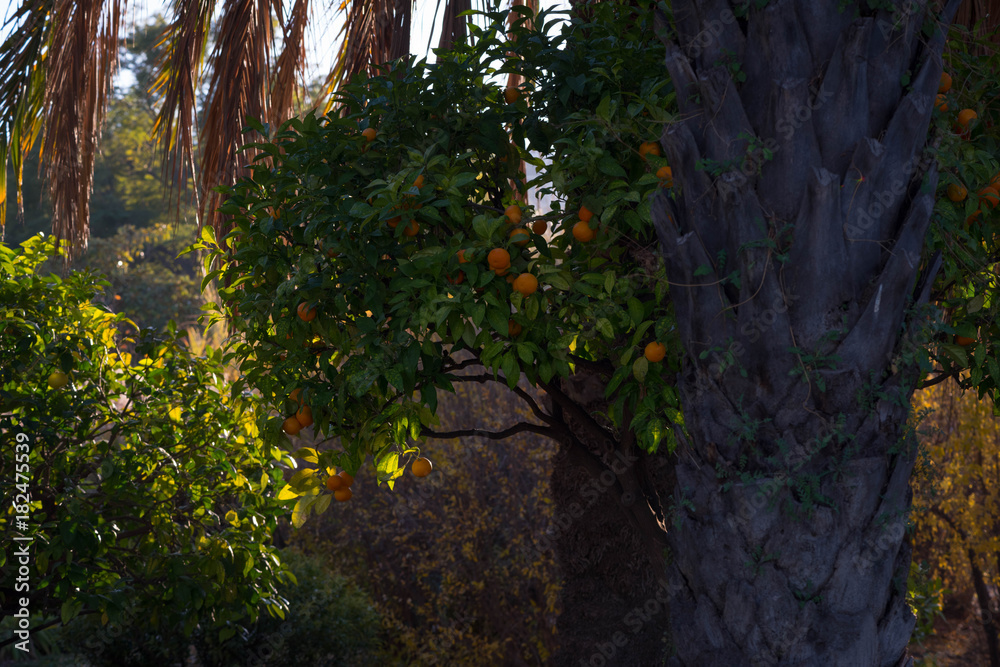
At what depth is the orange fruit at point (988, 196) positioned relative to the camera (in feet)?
7.82

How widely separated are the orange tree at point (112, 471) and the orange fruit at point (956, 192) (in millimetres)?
2882

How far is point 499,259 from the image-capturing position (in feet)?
7.22

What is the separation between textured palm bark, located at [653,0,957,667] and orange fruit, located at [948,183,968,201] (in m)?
0.16

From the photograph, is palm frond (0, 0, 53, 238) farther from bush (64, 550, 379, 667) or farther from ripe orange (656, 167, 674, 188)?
ripe orange (656, 167, 674, 188)

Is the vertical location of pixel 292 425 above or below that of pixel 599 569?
above

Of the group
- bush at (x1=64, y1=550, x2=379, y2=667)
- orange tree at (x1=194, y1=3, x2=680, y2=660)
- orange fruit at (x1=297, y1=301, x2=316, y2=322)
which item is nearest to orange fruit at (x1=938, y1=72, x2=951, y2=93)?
orange tree at (x1=194, y1=3, x2=680, y2=660)

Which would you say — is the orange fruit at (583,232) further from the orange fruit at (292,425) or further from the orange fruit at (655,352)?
the orange fruit at (292,425)

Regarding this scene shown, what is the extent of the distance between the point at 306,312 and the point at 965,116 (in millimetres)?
2240

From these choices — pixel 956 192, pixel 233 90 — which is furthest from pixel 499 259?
pixel 233 90

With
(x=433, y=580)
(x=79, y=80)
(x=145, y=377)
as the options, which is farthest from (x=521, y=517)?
(x=79, y=80)

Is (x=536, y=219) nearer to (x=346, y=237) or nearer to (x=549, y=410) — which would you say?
(x=346, y=237)

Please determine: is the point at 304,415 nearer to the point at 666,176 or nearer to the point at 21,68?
the point at 666,176

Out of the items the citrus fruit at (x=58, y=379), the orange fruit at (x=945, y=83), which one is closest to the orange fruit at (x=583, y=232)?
the orange fruit at (x=945, y=83)

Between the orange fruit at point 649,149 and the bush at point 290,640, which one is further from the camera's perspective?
the bush at point 290,640
